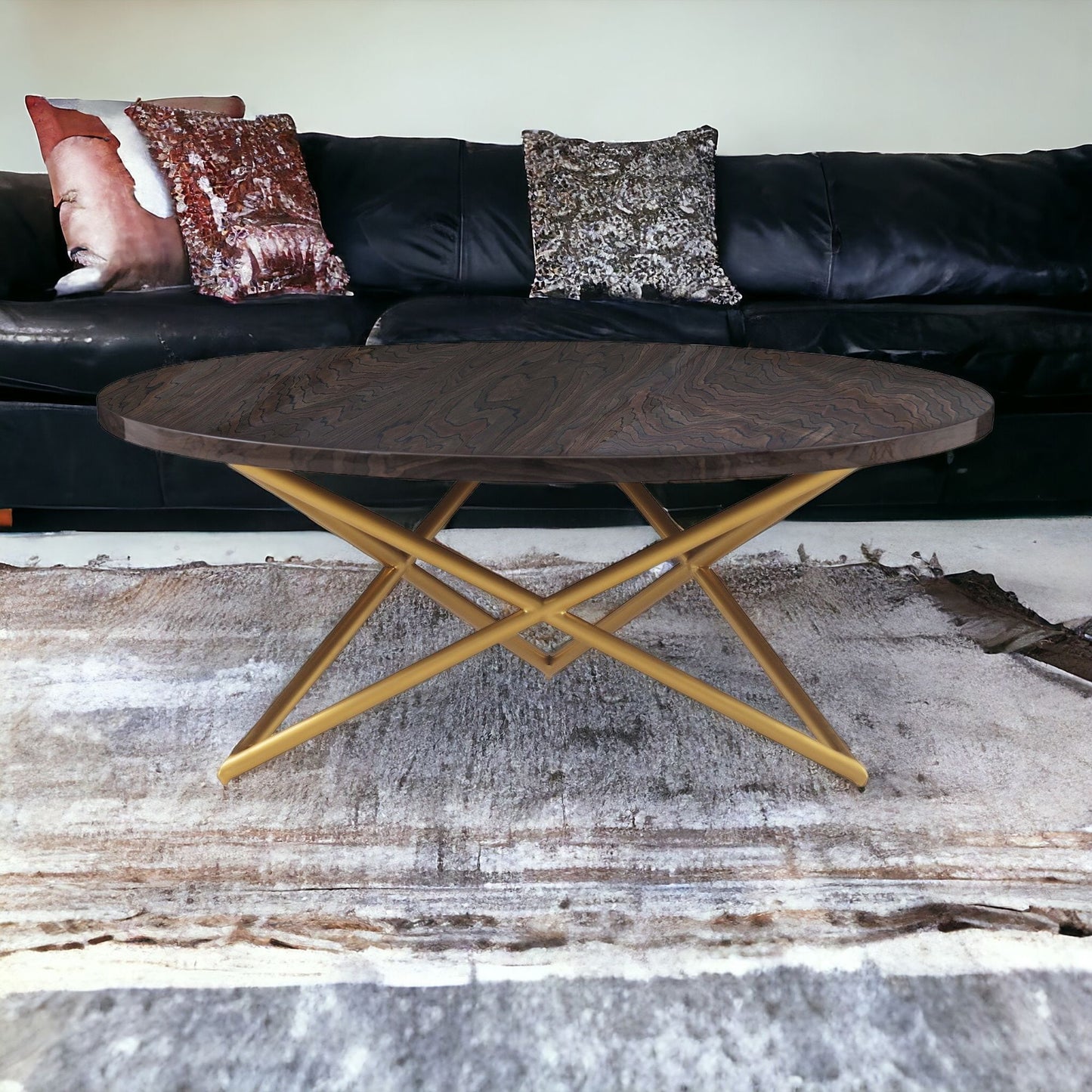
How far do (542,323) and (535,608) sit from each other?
1209mm

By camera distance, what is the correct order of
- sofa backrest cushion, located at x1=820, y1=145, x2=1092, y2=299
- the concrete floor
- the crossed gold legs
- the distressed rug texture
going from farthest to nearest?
sofa backrest cushion, located at x1=820, y1=145, x2=1092, y2=299 → the concrete floor → the crossed gold legs → the distressed rug texture

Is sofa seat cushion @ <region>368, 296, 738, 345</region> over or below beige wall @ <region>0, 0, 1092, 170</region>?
below

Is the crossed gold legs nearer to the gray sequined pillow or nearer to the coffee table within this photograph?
the coffee table

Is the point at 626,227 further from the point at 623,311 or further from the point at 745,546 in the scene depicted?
the point at 745,546

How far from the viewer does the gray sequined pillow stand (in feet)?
8.44

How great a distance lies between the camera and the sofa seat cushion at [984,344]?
223cm

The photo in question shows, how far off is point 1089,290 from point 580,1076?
2541 mm

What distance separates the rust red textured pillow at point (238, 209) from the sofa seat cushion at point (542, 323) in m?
0.33

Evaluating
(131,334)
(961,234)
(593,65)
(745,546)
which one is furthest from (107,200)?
(961,234)

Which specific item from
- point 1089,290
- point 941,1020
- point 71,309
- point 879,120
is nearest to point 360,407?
point 941,1020

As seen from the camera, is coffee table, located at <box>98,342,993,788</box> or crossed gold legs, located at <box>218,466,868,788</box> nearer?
coffee table, located at <box>98,342,993,788</box>

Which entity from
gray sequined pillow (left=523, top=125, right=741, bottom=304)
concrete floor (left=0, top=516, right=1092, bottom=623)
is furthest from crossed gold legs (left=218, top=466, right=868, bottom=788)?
gray sequined pillow (left=523, top=125, right=741, bottom=304)

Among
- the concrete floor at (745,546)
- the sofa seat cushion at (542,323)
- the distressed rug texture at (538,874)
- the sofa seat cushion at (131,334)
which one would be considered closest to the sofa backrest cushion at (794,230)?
the sofa seat cushion at (542,323)

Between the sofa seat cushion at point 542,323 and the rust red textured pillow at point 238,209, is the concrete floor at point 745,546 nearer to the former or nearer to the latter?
the sofa seat cushion at point 542,323
